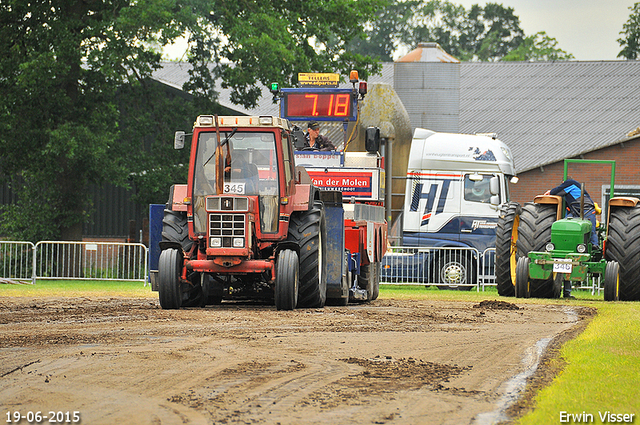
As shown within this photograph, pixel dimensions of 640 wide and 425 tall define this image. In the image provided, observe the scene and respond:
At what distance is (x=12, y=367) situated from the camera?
752 centimetres

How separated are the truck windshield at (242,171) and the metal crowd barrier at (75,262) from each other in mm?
10041

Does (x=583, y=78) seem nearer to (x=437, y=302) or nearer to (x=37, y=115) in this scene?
(x=37, y=115)

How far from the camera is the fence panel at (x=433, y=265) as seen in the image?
76.1 feet

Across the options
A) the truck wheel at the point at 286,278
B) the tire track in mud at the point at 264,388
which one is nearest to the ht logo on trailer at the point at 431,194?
the truck wheel at the point at 286,278

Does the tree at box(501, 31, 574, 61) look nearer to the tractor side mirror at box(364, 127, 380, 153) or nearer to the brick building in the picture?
the brick building

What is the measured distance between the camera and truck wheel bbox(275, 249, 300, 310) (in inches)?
504

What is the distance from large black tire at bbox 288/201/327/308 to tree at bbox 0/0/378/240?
1278 cm

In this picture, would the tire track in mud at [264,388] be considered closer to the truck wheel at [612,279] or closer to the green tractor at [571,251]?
the green tractor at [571,251]

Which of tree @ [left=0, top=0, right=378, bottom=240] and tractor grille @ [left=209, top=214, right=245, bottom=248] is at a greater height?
tree @ [left=0, top=0, right=378, bottom=240]

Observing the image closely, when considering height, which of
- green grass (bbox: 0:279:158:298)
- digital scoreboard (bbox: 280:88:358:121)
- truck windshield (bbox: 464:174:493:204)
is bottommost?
green grass (bbox: 0:279:158:298)

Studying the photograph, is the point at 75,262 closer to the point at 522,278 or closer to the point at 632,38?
the point at 522,278

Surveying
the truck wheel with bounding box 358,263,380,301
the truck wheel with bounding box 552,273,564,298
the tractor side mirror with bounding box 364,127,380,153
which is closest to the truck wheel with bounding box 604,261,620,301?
the truck wheel with bounding box 552,273,564,298

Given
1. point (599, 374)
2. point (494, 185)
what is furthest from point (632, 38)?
point (599, 374)

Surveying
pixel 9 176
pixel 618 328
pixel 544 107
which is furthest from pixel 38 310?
pixel 544 107
